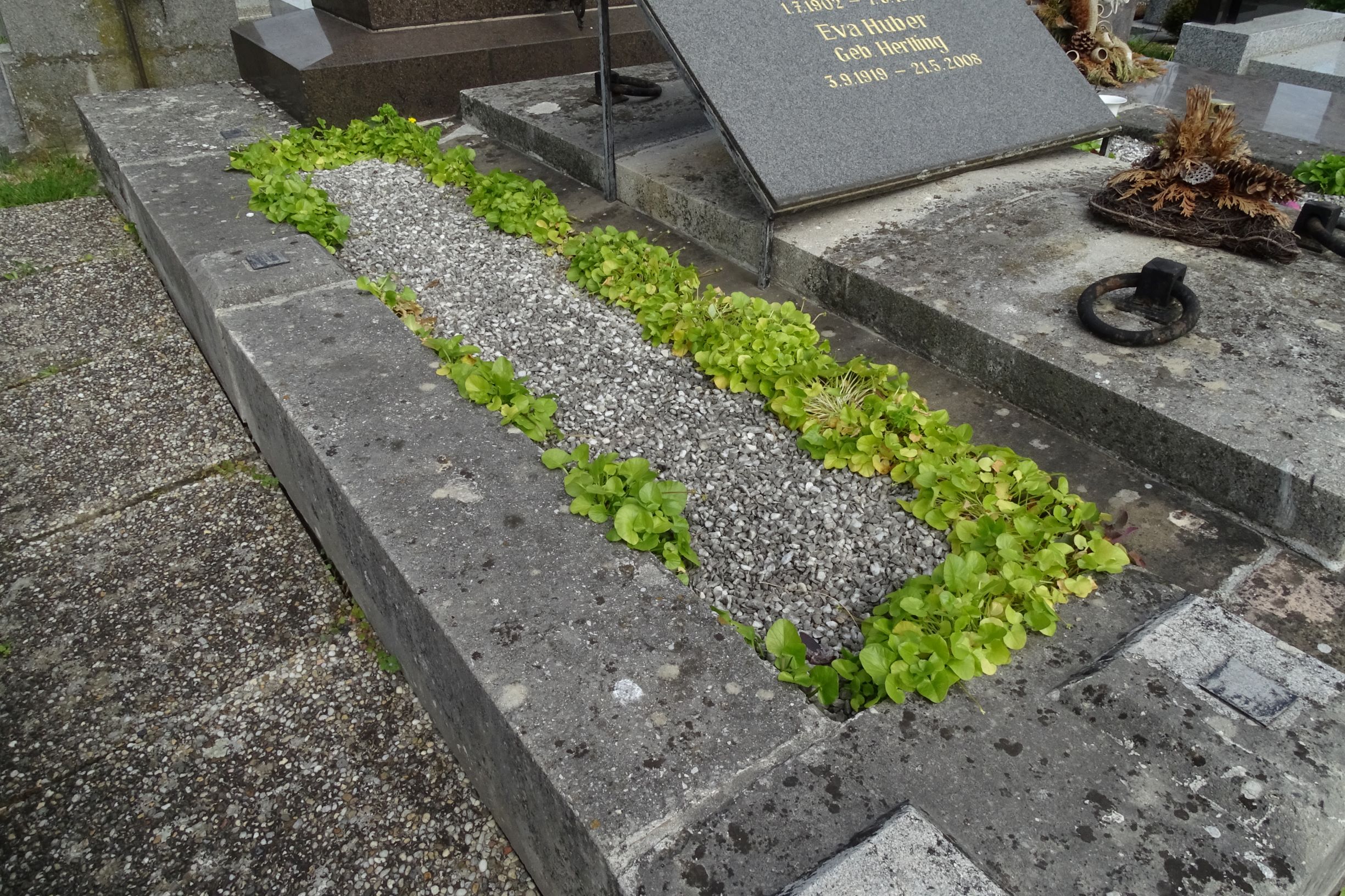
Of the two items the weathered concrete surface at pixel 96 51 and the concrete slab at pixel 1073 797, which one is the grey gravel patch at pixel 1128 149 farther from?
the weathered concrete surface at pixel 96 51

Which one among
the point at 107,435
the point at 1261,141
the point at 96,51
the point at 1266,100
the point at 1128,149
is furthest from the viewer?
the point at 96,51

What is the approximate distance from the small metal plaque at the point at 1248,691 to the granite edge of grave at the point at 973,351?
0.76 metres

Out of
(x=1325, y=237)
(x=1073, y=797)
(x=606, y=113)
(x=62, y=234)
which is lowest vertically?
(x=62, y=234)

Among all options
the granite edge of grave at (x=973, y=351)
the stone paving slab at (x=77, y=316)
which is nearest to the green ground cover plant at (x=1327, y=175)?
the granite edge of grave at (x=973, y=351)

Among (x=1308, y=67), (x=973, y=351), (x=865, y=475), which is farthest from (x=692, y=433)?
(x=1308, y=67)

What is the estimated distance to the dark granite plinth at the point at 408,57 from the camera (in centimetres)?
544

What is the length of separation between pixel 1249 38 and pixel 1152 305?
7.39 metres

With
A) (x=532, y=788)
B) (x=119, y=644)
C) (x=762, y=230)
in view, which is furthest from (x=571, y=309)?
(x=532, y=788)

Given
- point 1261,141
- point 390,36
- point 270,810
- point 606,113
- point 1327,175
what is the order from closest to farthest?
1. point 270,810
2. point 606,113
3. point 1327,175
4. point 1261,141
5. point 390,36

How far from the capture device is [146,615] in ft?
8.87

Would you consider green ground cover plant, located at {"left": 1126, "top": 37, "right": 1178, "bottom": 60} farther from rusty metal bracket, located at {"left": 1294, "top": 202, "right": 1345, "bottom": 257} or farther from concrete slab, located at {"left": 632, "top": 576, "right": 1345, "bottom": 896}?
concrete slab, located at {"left": 632, "top": 576, "right": 1345, "bottom": 896}

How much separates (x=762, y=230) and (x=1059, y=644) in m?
2.32

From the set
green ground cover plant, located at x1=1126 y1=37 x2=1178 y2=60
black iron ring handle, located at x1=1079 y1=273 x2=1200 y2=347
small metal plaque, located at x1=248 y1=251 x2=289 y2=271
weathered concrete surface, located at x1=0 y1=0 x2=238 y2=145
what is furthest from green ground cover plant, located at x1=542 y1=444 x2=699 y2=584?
green ground cover plant, located at x1=1126 y1=37 x2=1178 y2=60

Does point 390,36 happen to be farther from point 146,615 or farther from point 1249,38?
point 1249,38
